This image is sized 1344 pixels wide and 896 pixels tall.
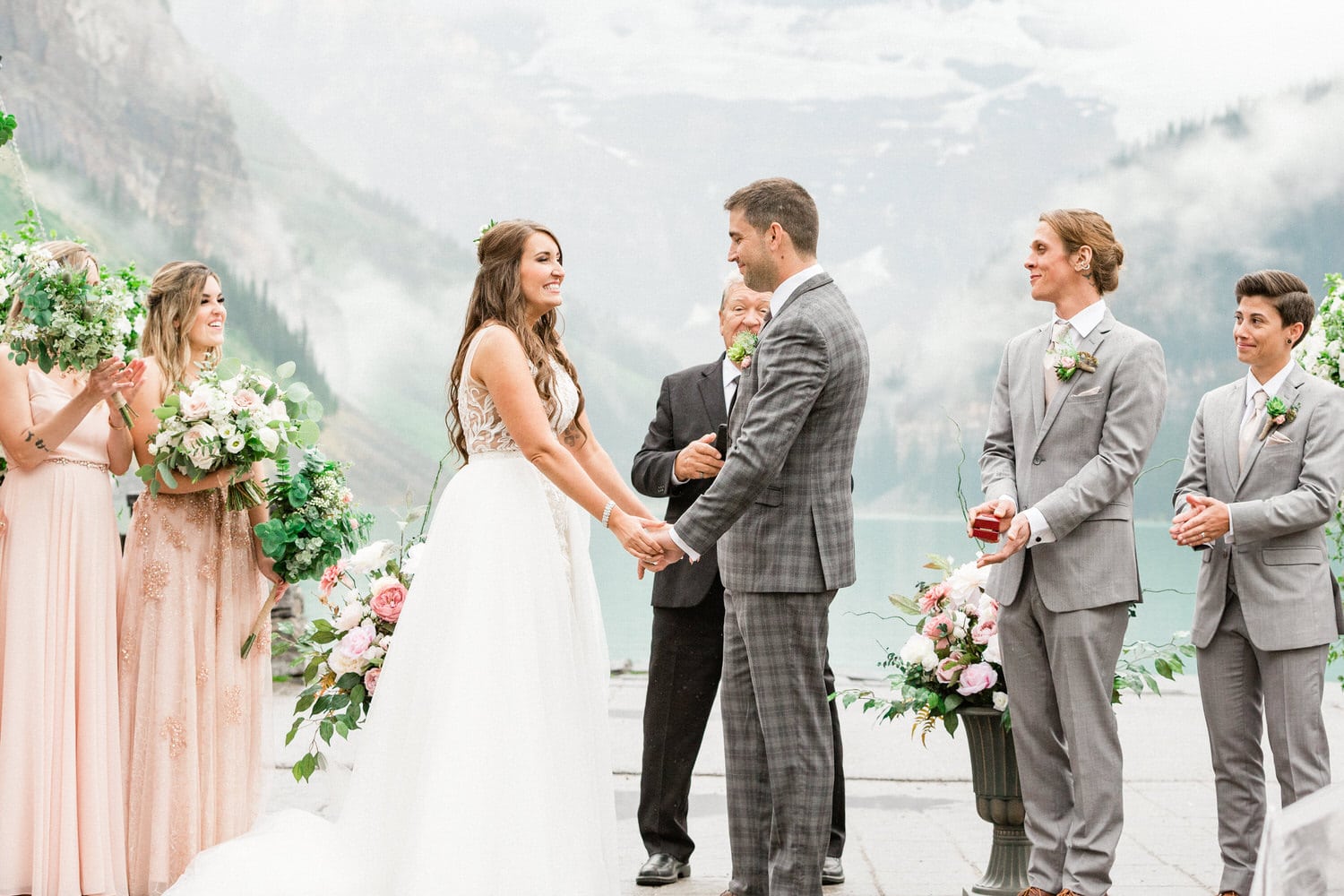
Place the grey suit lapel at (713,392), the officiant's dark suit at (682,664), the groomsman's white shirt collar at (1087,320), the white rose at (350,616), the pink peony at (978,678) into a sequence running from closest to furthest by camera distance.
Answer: the groomsman's white shirt collar at (1087,320), the pink peony at (978,678), the white rose at (350,616), the officiant's dark suit at (682,664), the grey suit lapel at (713,392)

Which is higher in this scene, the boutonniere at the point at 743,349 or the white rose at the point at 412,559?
the boutonniere at the point at 743,349

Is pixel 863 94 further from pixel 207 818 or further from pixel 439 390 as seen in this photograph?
pixel 207 818

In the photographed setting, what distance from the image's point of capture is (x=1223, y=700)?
351 centimetres

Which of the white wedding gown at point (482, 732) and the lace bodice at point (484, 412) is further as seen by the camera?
the lace bodice at point (484, 412)

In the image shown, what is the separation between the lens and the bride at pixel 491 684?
124 inches

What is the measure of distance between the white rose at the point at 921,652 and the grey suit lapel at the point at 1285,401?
0.96 meters

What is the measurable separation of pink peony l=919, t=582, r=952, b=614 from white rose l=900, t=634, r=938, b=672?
14 centimetres

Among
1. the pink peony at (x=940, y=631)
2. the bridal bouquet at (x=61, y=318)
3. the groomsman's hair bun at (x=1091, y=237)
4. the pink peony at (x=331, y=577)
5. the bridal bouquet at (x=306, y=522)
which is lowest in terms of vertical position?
the pink peony at (x=940, y=631)

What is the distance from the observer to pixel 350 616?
366cm

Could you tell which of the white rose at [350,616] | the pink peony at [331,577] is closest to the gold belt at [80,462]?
the pink peony at [331,577]

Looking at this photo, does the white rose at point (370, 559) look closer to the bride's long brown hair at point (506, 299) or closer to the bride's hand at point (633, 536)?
the bride's long brown hair at point (506, 299)

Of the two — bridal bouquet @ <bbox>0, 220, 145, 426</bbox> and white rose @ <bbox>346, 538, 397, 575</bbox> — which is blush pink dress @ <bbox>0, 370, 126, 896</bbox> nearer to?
bridal bouquet @ <bbox>0, 220, 145, 426</bbox>

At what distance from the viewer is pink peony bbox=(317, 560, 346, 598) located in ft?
12.2

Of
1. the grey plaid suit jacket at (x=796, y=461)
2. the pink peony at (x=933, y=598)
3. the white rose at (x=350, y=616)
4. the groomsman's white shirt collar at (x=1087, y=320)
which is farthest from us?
the pink peony at (x=933, y=598)
